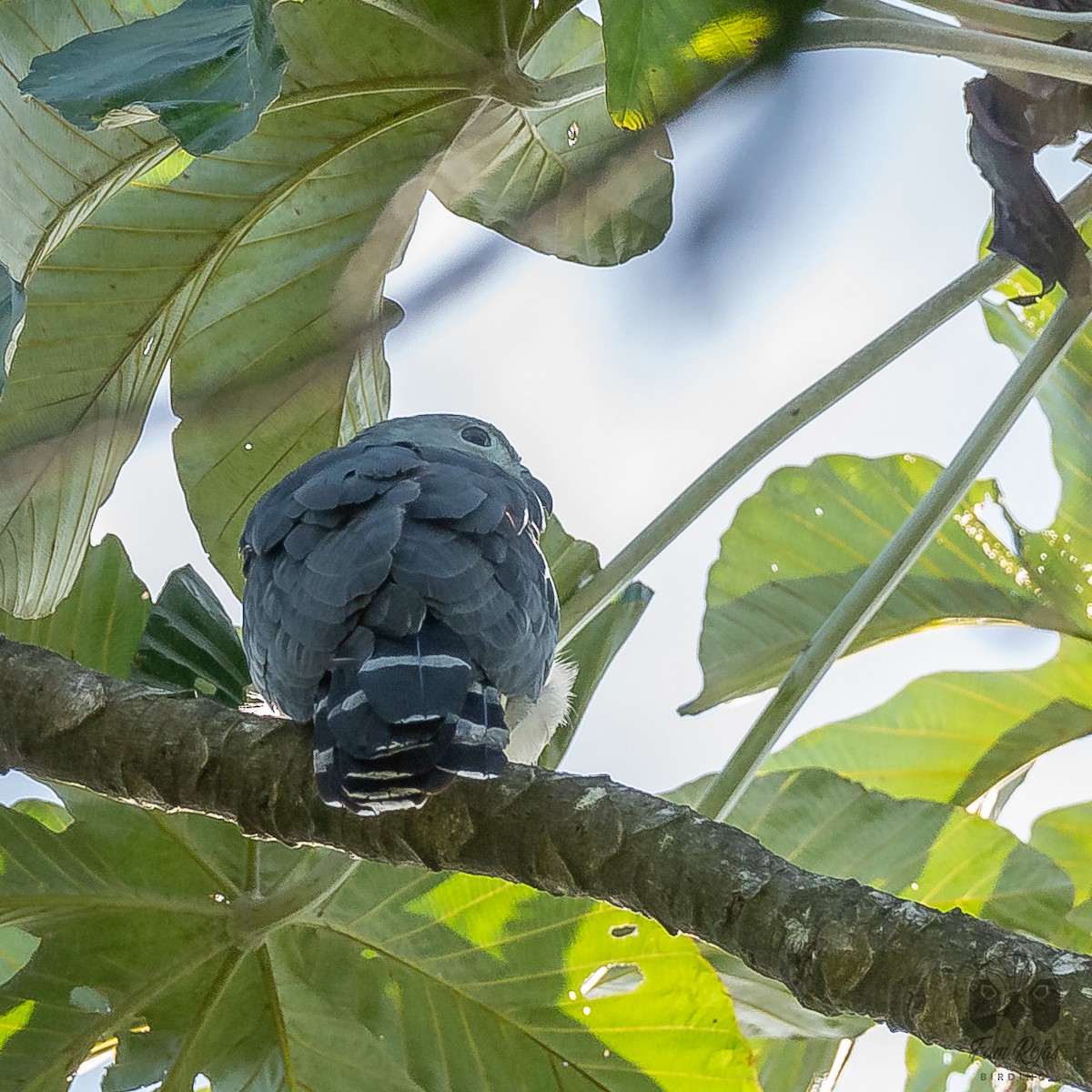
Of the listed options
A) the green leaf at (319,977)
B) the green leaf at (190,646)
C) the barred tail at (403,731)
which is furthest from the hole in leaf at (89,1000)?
the barred tail at (403,731)

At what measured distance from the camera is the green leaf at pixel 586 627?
1906 millimetres

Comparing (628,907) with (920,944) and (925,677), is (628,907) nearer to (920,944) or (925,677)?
(920,944)

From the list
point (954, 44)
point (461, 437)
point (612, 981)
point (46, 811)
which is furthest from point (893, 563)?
point (46, 811)

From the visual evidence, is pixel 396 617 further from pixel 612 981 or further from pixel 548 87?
pixel 548 87

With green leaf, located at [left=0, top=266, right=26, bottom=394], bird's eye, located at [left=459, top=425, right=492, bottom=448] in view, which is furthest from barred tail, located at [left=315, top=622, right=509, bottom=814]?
bird's eye, located at [left=459, top=425, right=492, bottom=448]

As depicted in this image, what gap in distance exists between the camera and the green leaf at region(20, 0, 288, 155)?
1021 mm

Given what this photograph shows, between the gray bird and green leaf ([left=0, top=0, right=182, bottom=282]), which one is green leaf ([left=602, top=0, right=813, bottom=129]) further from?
green leaf ([left=0, top=0, right=182, bottom=282])

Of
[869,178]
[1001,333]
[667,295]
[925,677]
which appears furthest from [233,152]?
[925,677]

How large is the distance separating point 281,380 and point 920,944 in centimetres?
150

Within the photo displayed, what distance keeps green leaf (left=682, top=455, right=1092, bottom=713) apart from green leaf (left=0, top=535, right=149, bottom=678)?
0.98 metres

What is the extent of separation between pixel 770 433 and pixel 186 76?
86cm

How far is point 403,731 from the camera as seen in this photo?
1.17 m

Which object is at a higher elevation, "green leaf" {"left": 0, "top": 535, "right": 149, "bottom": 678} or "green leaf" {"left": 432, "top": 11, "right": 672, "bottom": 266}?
"green leaf" {"left": 432, "top": 11, "right": 672, "bottom": 266}

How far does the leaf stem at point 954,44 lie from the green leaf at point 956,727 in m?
1.49
